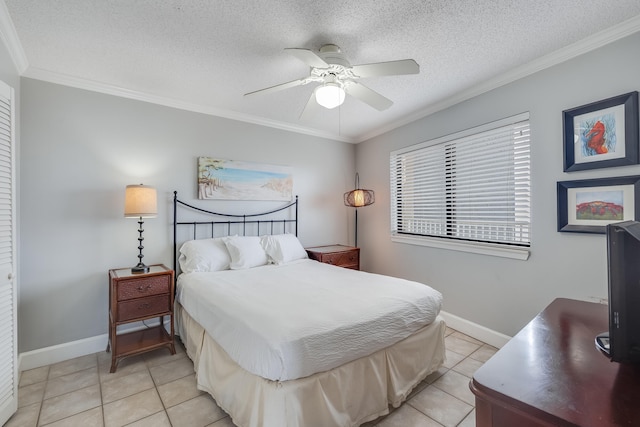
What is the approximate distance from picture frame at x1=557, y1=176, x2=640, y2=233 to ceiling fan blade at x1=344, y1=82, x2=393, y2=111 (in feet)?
5.04

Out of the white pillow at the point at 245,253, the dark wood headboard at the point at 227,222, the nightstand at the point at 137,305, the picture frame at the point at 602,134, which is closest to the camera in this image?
the picture frame at the point at 602,134

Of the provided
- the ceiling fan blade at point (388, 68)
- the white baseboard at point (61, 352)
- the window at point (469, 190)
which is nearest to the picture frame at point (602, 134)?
the window at point (469, 190)

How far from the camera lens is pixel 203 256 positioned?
285 centimetres

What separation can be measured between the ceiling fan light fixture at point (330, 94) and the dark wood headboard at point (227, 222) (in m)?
1.95

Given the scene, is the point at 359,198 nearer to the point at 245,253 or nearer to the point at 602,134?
the point at 245,253

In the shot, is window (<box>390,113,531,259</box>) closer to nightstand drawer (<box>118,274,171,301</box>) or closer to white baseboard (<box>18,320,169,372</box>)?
nightstand drawer (<box>118,274,171,301</box>)

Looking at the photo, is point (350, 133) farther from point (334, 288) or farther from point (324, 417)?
point (324, 417)

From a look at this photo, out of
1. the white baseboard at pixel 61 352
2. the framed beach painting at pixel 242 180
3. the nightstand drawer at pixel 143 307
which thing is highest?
the framed beach painting at pixel 242 180

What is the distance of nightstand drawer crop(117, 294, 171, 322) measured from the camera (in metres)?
2.33

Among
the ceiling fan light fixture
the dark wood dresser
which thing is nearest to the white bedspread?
the dark wood dresser

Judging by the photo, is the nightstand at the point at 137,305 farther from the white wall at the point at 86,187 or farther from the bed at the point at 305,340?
the white wall at the point at 86,187

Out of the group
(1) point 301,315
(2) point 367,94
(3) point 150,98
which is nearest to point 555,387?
(1) point 301,315

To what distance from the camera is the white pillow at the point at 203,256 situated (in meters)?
2.79

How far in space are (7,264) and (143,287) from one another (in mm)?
865
